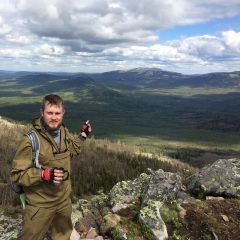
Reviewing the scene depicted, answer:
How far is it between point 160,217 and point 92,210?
86.4 inches

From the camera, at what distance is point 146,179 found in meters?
9.19

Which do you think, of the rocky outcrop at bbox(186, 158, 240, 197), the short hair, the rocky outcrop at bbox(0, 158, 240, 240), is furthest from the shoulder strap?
the rocky outcrop at bbox(186, 158, 240, 197)

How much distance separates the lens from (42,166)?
4422mm

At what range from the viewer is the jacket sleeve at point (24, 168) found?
407 cm

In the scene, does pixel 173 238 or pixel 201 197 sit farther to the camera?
pixel 201 197

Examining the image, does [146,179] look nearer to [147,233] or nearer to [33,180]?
[147,233]

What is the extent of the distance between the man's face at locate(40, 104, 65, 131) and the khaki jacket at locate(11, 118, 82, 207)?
0.13m

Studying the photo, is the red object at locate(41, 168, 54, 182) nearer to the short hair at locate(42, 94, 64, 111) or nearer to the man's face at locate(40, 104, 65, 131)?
the man's face at locate(40, 104, 65, 131)

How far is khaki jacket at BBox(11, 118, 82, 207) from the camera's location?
13.5 feet

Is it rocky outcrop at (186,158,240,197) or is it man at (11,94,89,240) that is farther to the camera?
rocky outcrop at (186,158,240,197)

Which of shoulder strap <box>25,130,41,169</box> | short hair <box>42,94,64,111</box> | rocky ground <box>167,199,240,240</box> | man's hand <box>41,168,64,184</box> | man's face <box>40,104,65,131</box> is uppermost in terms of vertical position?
short hair <box>42,94,64,111</box>

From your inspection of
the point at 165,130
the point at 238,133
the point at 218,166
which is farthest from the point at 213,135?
the point at 218,166

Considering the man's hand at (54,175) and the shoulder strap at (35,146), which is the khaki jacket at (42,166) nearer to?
the shoulder strap at (35,146)

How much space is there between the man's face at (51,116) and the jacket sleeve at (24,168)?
1.49 ft
